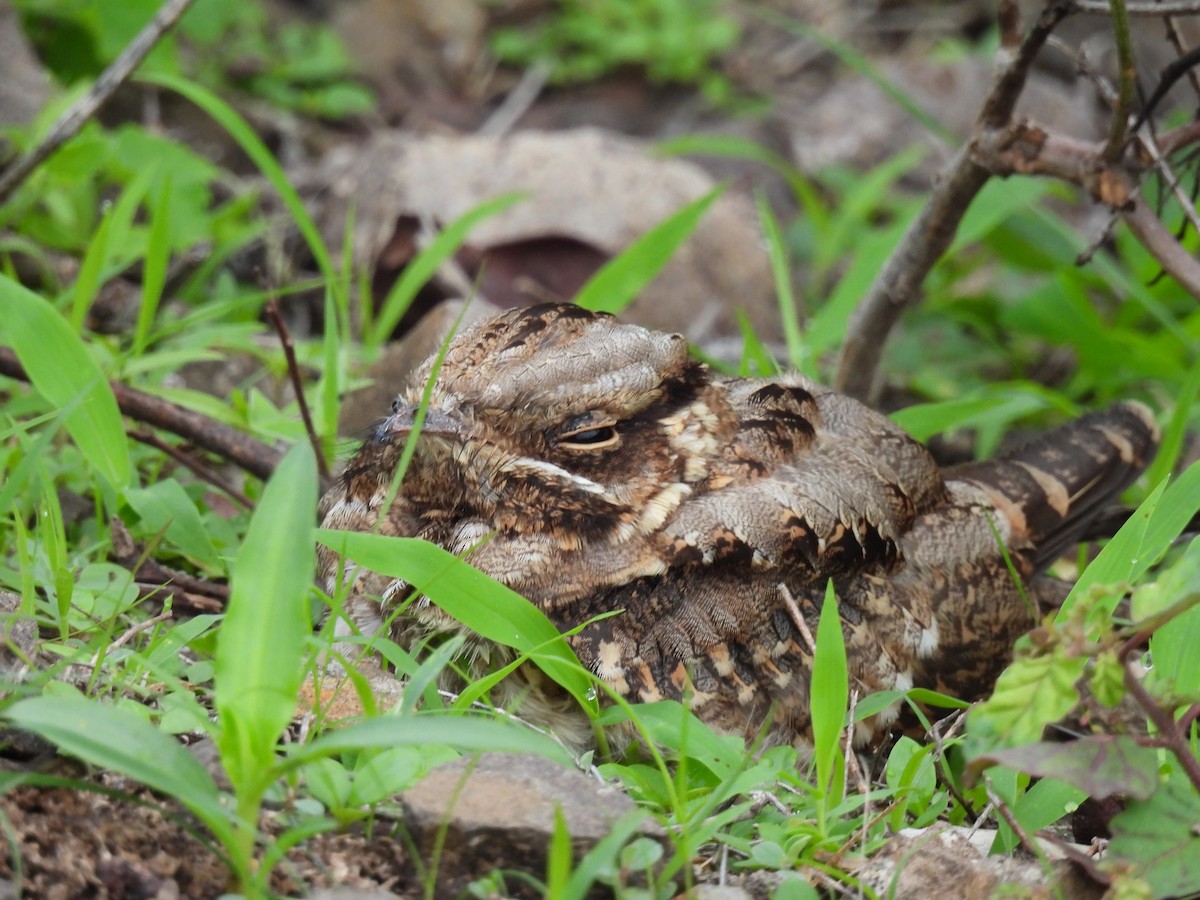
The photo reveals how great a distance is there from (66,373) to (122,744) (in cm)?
127

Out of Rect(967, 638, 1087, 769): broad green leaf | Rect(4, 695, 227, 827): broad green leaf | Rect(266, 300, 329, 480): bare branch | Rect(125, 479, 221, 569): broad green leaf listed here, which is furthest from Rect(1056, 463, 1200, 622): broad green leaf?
Rect(125, 479, 221, 569): broad green leaf

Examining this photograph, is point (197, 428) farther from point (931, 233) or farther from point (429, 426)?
point (931, 233)

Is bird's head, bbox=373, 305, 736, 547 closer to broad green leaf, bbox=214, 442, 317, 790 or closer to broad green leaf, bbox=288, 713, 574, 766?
broad green leaf, bbox=214, 442, 317, 790

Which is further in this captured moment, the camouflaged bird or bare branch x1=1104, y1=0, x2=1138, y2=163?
bare branch x1=1104, y1=0, x2=1138, y2=163

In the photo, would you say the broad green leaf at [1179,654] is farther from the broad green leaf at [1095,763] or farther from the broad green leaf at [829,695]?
the broad green leaf at [829,695]

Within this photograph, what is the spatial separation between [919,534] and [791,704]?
0.54 m

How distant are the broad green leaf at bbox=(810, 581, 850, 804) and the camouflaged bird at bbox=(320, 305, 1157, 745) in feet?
0.81

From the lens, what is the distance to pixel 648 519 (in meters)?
2.36

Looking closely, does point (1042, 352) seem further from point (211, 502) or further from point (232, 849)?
point (232, 849)

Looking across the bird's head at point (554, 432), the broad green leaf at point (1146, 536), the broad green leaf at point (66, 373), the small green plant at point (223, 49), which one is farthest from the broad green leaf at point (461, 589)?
the small green plant at point (223, 49)

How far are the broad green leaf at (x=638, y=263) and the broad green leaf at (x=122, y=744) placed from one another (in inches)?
79.4

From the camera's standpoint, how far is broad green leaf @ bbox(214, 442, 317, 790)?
5.33ft

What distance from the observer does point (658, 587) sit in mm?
2334

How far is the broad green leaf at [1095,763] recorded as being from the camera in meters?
1.65
